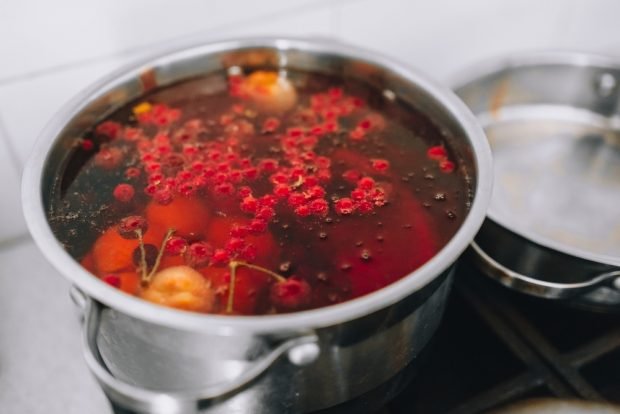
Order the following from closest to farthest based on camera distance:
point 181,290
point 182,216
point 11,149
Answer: point 181,290 < point 182,216 < point 11,149

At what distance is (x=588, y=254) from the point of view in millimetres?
815

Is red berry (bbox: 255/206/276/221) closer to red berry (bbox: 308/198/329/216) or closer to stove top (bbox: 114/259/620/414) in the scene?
red berry (bbox: 308/198/329/216)

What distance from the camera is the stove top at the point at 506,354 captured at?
33.9 inches

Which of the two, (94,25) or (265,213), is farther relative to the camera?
(94,25)

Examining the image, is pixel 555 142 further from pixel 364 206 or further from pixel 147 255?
pixel 147 255

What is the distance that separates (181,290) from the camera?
2.24 ft

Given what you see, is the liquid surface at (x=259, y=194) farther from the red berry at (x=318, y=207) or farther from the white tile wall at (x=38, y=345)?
the white tile wall at (x=38, y=345)

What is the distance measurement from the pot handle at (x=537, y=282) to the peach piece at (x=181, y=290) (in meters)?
0.43

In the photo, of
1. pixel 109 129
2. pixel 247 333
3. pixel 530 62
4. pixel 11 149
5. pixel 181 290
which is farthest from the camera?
pixel 530 62

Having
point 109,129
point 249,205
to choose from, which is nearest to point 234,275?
point 249,205

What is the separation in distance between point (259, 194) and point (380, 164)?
18 cm

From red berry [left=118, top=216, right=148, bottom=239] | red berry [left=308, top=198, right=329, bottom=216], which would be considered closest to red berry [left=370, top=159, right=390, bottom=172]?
red berry [left=308, top=198, right=329, bottom=216]

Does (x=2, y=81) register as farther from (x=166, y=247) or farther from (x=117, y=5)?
(x=166, y=247)

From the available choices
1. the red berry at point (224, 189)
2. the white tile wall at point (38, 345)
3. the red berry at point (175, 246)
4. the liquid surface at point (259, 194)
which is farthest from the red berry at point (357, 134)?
the white tile wall at point (38, 345)
